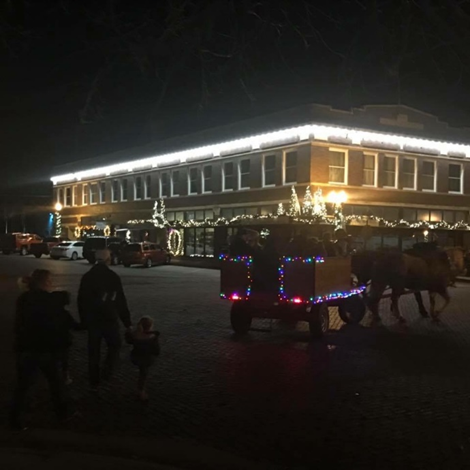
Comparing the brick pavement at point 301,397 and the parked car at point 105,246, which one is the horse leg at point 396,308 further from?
the parked car at point 105,246

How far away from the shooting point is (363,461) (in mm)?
6180

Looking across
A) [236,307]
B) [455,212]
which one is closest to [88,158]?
[455,212]

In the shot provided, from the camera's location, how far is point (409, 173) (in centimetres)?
4609

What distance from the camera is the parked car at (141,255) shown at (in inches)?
1620

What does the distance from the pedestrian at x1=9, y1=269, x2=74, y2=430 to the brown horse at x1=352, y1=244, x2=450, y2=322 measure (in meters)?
9.62

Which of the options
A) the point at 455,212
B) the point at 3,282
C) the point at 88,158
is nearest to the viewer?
the point at 3,282

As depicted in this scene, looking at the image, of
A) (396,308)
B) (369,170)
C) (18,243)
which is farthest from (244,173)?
(396,308)

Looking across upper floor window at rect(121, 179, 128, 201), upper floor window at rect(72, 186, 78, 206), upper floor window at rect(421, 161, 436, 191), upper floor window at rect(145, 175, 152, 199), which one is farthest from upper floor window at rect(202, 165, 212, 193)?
upper floor window at rect(72, 186, 78, 206)

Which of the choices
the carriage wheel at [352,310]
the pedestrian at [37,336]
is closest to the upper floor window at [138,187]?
the carriage wheel at [352,310]

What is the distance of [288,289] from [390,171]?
34115mm

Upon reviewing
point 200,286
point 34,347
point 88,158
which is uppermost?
point 88,158

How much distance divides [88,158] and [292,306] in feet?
198

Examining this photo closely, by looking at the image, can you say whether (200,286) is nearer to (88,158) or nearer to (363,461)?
(363,461)

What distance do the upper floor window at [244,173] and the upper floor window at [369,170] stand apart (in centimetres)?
796
